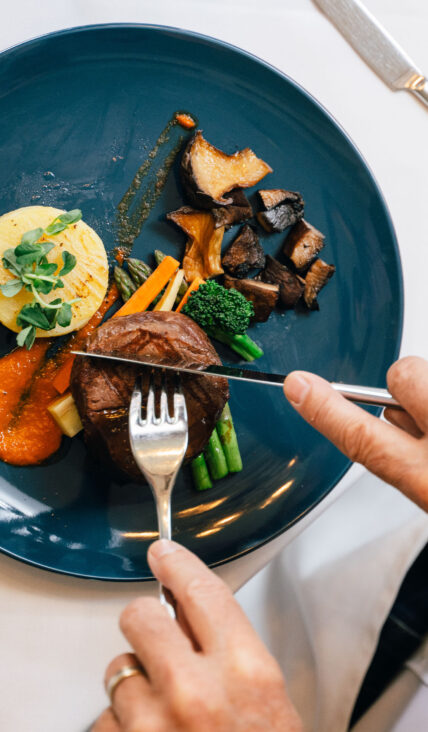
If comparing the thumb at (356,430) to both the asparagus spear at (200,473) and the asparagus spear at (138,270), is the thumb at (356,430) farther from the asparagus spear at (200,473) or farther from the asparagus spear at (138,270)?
the asparagus spear at (138,270)

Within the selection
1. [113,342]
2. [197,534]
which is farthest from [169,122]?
[197,534]

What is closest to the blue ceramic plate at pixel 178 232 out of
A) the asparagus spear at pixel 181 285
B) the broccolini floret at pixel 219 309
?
the asparagus spear at pixel 181 285

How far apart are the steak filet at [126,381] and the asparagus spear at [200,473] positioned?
0.85ft

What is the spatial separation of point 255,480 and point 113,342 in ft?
4.40

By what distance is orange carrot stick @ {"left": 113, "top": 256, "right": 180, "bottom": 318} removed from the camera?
3.32 meters

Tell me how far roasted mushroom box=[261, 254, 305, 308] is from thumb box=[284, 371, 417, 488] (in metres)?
1.35

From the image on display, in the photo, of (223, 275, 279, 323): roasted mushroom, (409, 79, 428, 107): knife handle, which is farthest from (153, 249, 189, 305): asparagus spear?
(409, 79, 428, 107): knife handle

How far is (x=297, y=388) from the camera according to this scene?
2.16m

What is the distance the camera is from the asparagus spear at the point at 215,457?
3.35 metres

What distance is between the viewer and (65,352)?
3.33 m

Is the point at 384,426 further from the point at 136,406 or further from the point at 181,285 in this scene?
the point at 181,285

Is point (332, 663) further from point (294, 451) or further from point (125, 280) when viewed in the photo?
point (125, 280)

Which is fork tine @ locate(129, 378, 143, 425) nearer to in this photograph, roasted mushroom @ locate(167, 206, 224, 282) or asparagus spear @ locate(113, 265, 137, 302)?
asparagus spear @ locate(113, 265, 137, 302)

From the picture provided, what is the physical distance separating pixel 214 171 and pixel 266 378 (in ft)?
5.21
